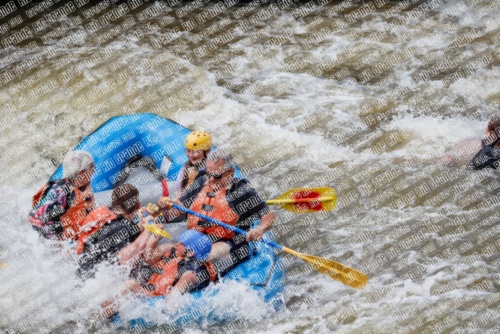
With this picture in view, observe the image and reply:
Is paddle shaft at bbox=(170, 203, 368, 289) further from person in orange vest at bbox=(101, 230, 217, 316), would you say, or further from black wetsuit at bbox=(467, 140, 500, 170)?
black wetsuit at bbox=(467, 140, 500, 170)

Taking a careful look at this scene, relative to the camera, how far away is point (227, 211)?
5234 mm

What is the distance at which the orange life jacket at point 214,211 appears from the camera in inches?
206

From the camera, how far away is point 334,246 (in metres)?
5.97

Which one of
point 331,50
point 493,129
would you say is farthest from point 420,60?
point 493,129

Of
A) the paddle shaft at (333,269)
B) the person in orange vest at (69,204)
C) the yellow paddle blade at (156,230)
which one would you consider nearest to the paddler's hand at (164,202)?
the paddle shaft at (333,269)

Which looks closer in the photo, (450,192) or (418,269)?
(418,269)

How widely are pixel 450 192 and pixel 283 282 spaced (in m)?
Answer: 2.03

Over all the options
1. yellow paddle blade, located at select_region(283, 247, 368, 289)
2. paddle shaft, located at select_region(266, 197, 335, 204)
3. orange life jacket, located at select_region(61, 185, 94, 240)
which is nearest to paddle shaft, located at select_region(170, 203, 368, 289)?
yellow paddle blade, located at select_region(283, 247, 368, 289)

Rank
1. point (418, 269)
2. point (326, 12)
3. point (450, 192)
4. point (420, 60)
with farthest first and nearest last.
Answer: point (326, 12)
point (420, 60)
point (450, 192)
point (418, 269)

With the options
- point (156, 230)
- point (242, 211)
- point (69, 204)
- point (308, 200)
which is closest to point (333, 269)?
point (308, 200)

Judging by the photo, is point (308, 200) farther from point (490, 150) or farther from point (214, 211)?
point (490, 150)

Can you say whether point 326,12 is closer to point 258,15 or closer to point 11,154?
point 258,15

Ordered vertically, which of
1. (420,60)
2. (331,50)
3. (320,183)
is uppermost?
(331,50)

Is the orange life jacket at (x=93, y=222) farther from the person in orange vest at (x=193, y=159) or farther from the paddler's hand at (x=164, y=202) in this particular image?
the person in orange vest at (x=193, y=159)
